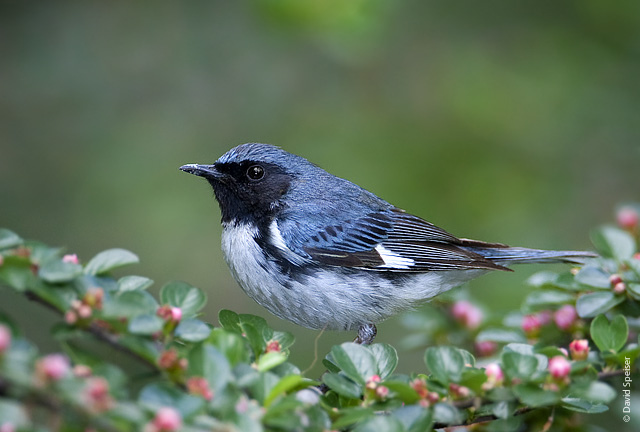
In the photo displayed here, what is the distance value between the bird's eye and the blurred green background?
1176 mm

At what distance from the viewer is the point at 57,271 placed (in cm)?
170

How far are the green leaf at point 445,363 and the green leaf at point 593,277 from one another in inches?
34.6

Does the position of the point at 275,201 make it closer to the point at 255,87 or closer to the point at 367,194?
the point at 367,194

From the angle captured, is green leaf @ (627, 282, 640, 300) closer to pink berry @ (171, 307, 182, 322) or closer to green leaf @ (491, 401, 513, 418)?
green leaf @ (491, 401, 513, 418)

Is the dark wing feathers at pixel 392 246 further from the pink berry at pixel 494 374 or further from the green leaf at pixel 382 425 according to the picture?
the green leaf at pixel 382 425

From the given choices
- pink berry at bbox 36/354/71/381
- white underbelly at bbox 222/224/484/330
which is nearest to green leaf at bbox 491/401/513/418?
pink berry at bbox 36/354/71/381

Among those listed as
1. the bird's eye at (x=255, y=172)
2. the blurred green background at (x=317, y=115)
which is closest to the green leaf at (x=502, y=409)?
the bird's eye at (x=255, y=172)

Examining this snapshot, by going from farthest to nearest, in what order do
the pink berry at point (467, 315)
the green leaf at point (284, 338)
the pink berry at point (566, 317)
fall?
the pink berry at point (467, 315) → the pink berry at point (566, 317) → the green leaf at point (284, 338)

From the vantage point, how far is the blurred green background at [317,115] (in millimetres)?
5059

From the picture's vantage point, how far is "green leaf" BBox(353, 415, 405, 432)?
1.64m

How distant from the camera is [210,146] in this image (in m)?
6.04

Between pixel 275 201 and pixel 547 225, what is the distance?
2261mm

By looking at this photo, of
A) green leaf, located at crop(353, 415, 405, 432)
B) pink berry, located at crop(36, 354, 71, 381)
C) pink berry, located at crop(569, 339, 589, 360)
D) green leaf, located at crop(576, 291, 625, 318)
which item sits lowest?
pink berry, located at crop(36, 354, 71, 381)

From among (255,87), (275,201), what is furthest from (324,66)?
(275,201)
